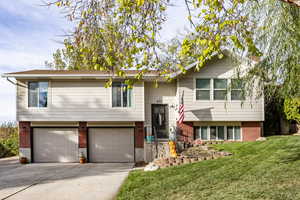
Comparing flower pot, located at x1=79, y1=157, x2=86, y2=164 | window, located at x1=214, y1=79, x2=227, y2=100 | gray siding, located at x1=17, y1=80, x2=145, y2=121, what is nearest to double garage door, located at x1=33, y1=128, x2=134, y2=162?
flower pot, located at x1=79, y1=157, x2=86, y2=164

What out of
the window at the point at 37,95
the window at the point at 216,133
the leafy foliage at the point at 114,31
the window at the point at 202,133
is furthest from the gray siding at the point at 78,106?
the leafy foliage at the point at 114,31

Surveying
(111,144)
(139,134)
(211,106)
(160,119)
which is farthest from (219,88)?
(111,144)

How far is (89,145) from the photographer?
581 inches

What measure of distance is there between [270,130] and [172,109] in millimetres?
7098

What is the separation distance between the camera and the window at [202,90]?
14070 millimetres

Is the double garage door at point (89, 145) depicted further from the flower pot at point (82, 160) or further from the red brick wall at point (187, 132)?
the red brick wall at point (187, 132)

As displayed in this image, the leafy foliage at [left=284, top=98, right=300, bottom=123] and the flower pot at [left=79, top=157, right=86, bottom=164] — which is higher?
the leafy foliage at [left=284, top=98, right=300, bottom=123]

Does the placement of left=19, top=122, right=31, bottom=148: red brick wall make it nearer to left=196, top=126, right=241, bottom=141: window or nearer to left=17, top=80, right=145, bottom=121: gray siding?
left=17, top=80, right=145, bottom=121: gray siding

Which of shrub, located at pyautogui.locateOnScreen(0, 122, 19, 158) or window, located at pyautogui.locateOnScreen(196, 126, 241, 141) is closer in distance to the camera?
window, located at pyautogui.locateOnScreen(196, 126, 241, 141)

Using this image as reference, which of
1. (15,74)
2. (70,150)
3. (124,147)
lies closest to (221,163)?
(124,147)

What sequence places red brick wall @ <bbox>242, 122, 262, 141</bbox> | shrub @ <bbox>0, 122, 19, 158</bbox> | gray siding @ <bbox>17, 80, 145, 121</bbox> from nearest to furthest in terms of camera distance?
gray siding @ <bbox>17, 80, 145, 121</bbox> → red brick wall @ <bbox>242, 122, 262, 141</bbox> → shrub @ <bbox>0, 122, 19, 158</bbox>

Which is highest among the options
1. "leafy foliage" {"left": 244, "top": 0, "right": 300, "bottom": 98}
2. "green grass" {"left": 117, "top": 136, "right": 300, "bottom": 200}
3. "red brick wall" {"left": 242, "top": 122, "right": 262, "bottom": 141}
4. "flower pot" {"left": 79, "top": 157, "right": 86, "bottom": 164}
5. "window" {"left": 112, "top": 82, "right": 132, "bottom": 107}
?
"leafy foliage" {"left": 244, "top": 0, "right": 300, "bottom": 98}

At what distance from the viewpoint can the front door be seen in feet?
49.7

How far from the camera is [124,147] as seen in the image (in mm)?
14773
